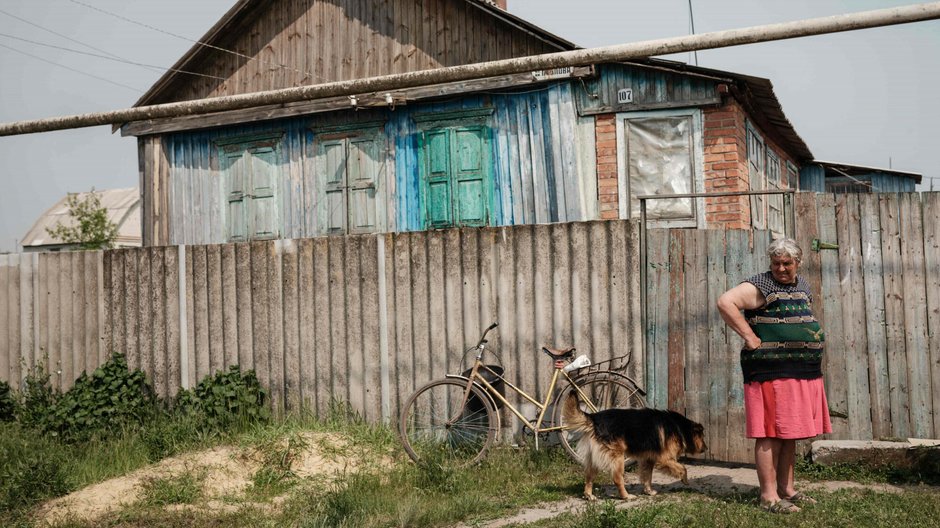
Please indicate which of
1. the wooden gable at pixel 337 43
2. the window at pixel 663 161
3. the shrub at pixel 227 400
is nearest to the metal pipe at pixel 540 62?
the shrub at pixel 227 400

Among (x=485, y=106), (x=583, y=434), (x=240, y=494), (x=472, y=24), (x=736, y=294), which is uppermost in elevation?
(x=472, y=24)

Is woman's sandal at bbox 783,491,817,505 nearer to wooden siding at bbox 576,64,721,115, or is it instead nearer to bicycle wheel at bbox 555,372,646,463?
bicycle wheel at bbox 555,372,646,463

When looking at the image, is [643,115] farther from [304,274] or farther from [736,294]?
[736,294]

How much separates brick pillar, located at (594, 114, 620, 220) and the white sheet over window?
0.20 meters

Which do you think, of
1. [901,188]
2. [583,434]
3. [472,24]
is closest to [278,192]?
[472,24]

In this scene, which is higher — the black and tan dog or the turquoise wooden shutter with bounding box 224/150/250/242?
the turquoise wooden shutter with bounding box 224/150/250/242

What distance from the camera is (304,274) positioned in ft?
28.5

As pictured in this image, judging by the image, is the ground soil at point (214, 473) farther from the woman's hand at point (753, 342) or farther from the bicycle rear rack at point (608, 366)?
the woman's hand at point (753, 342)

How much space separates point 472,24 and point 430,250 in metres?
5.79

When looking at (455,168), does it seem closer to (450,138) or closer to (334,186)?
(450,138)

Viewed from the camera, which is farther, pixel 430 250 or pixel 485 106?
pixel 485 106

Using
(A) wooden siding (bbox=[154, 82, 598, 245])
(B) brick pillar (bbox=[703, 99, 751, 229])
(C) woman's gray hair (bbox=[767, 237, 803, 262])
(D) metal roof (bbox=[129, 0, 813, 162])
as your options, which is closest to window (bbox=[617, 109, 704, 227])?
(B) brick pillar (bbox=[703, 99, 751, 229])

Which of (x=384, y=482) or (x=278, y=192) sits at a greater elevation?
(x=278, y=192)

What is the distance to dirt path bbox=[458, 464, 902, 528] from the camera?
5.89 meters
